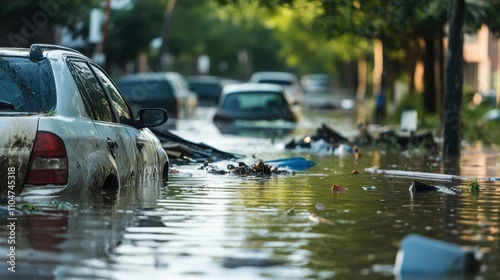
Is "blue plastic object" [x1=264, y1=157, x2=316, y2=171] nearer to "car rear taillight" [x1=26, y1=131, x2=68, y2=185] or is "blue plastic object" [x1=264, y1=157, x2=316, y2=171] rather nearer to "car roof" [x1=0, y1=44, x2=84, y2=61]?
"car roof" [x1=0, y1=44, x2=84, y2=61]

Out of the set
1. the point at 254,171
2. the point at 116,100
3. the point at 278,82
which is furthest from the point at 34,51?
the point at 278,82

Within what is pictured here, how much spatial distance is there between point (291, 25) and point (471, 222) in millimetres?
78239

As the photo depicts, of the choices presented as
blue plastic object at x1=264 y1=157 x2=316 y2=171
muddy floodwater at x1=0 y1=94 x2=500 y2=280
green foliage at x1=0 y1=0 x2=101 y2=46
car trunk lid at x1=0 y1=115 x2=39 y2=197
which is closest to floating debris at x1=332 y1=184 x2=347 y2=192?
muddy floodwater at x1=0 y1=94 x2=500 y2=280

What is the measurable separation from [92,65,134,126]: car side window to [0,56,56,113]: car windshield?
1178mm

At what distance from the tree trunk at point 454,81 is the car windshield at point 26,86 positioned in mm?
12172

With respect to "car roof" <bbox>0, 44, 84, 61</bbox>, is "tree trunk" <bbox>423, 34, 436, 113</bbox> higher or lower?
higher

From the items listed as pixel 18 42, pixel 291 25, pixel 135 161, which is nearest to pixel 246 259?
pixel 135 161

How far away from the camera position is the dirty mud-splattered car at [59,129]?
1031 centimetres

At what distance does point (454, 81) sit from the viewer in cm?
2269

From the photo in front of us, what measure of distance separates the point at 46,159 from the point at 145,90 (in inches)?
1115

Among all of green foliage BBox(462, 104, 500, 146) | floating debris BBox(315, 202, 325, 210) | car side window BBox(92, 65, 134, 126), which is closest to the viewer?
floating debris BBox(315, 202, 325, 210)

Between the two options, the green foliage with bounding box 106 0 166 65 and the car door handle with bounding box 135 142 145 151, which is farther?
the green foliage with bounding box 106 0 166 65

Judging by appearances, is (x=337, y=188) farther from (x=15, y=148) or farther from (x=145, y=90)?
(x=145, y=90)

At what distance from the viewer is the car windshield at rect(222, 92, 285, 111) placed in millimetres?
32656
